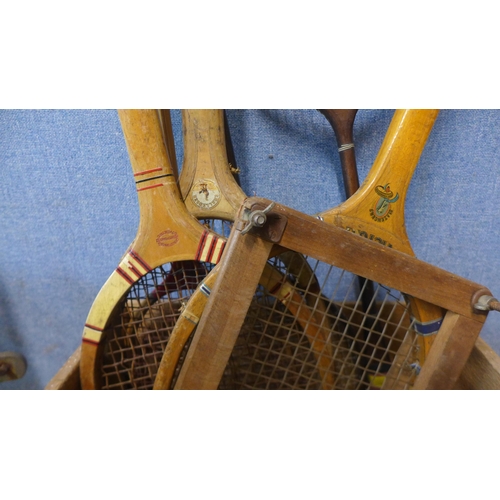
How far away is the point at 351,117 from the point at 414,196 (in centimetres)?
21

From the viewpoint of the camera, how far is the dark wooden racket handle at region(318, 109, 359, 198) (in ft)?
2.02

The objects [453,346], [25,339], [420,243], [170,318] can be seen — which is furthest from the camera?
[25,339]

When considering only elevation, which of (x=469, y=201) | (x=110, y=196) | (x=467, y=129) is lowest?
(x=110, y=196)

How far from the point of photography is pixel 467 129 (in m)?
0.69

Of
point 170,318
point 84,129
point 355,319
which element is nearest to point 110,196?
point 84,129

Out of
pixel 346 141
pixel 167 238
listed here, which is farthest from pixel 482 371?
pixel 167 238

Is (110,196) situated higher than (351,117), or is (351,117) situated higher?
(351,117)

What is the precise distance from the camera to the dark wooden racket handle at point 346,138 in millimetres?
617

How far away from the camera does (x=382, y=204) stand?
1.91 ft

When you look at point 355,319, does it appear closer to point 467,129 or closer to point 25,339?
point 467,129

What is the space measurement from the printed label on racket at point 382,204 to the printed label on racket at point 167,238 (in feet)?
0.92

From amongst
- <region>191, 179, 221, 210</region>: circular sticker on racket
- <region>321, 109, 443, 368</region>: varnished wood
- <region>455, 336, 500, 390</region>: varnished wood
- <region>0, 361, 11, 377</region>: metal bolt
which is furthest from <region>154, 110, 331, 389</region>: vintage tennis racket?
<region>0, 361, 11, 377</region>: metal bolt

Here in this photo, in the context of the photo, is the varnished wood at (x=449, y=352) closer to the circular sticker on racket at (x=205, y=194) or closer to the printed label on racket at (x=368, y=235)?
the printed label on racket at (x=368, y=235)

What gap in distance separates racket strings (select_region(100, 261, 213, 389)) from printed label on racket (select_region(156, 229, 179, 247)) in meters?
0.05
